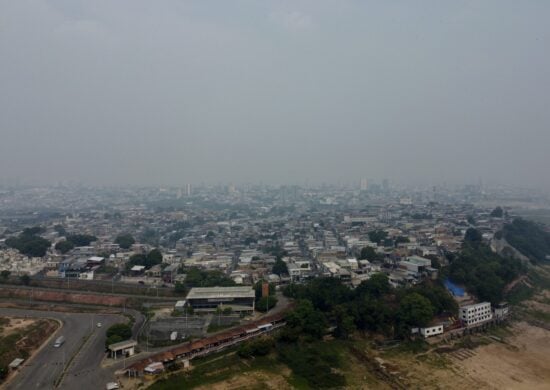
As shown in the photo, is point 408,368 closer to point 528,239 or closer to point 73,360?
point 73,360

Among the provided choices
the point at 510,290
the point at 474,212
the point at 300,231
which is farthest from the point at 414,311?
the point at 474,212

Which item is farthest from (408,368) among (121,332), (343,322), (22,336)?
(22,336)

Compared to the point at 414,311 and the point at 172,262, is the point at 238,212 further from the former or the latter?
the point at 414,311

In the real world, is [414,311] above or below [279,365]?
above

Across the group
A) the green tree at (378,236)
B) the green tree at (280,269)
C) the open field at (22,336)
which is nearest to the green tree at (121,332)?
the open field at (22,336)

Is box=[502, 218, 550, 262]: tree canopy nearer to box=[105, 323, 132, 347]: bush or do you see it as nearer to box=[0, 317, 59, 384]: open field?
box=[105, 323, 132, 347]: bush

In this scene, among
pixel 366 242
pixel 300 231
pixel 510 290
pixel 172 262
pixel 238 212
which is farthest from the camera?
pixel 238 212

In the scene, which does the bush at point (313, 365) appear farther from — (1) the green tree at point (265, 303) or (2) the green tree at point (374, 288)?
(2) the green tree at point (374, 288)
